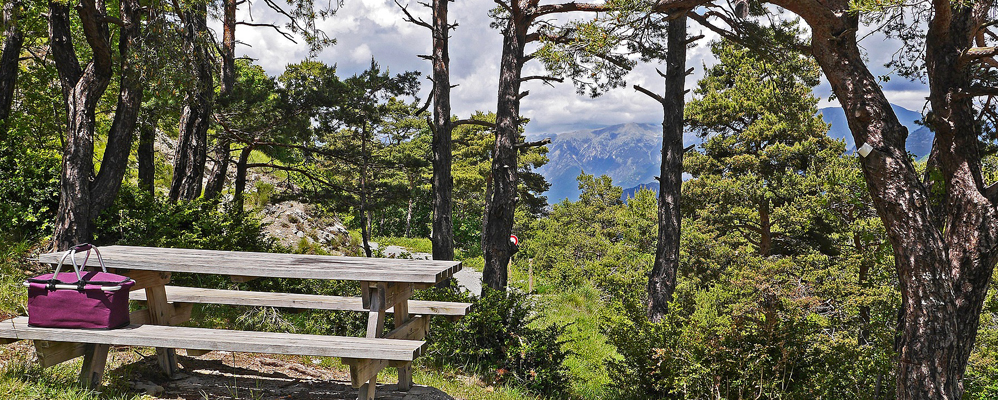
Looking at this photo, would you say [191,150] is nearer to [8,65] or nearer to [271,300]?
[8,65]

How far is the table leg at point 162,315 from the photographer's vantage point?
434 cm

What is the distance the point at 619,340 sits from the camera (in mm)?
6898

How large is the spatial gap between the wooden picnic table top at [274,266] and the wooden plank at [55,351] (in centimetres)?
56

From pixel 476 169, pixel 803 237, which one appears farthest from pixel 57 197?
pixel 476 169

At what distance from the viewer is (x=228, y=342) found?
3471 mm

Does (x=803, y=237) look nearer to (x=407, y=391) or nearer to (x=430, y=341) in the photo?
(x=430, y=341)

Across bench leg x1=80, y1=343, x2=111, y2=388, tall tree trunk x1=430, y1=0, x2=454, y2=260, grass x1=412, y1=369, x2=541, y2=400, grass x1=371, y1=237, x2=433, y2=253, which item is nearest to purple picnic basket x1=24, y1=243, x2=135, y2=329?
bench leg x1=80, y1=343, x2=111, y2=388

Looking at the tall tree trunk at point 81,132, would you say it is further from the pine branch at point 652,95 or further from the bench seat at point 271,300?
the pine branch at point 652,95

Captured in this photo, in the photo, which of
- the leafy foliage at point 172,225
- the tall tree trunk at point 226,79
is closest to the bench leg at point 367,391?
the leafy foliage at point 172,225

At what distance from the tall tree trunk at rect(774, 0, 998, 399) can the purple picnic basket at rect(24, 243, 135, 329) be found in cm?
606

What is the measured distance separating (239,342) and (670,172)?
319 inches

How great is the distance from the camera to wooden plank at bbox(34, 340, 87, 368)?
3.55 meters

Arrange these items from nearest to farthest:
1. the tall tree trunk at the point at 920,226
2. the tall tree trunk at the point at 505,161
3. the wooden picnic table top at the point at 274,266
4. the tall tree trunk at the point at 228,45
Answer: the wooden picnic table top at the point at 274,266
the tall tree trunk at the point at 920,226
the tall tree trunk at the point at 505,161
the tall tree trunk at the point at 228,45

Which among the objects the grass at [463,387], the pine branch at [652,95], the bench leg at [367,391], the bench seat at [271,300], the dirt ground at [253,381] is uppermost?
the pine branch at [652,95]
